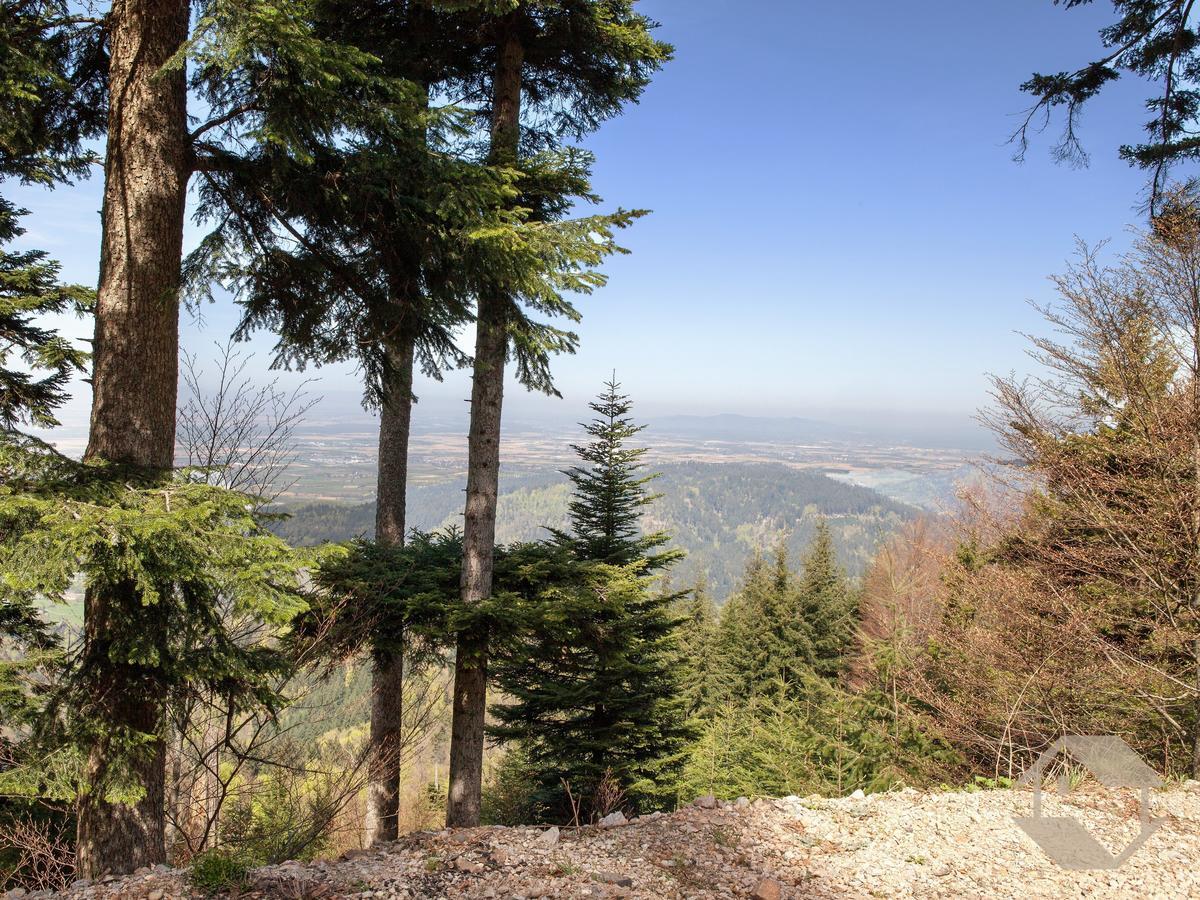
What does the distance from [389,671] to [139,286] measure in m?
4.17

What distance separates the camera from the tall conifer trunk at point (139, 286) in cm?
330

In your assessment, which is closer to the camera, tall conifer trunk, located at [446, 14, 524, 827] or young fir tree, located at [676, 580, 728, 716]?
tall conifer trunk, located at [446, 14, 524, 827]

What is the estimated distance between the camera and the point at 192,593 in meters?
2.69

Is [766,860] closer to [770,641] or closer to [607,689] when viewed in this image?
[607,689]

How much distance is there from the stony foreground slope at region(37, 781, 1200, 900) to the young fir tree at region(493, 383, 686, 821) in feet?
11.7

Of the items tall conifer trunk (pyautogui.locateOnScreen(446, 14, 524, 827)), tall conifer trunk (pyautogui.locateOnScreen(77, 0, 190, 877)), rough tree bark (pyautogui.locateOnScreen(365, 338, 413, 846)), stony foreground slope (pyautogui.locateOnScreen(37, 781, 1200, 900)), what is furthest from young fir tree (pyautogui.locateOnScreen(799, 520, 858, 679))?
tall conifer trunk (pyautogui.locateOnScreen(77, 0, 190, 877))

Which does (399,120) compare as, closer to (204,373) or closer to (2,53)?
(2,53)

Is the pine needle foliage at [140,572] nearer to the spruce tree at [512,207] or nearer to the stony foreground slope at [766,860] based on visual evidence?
the stony foreground slope at [766,860]

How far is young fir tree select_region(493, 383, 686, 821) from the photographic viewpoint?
8.77 metres

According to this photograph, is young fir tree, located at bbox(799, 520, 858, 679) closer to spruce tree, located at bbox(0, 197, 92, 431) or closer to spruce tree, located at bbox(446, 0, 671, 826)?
spruce tree, located at bbox(446, 0, 671, 826)

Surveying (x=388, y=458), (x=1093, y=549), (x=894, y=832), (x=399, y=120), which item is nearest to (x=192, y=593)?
(x=399, y=120)

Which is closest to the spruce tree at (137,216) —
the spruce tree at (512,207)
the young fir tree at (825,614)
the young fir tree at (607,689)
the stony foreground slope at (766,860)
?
the stony foreground slope at (766,860)
